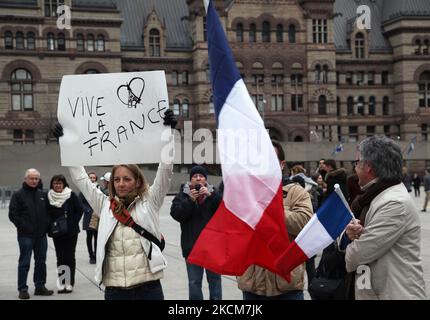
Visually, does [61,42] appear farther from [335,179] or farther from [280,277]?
[280,277]

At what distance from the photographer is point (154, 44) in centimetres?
5747

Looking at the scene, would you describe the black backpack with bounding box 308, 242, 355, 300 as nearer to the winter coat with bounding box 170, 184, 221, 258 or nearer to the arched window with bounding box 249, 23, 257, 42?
the winter coat with bounding box 170, 184, 221, 258

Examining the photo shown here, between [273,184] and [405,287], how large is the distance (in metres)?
1.02

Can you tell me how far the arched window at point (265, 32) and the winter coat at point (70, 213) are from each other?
160ft

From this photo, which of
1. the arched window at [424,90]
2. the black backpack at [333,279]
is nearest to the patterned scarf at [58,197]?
the black backpack at [333,279]

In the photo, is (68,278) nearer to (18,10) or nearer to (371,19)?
(18,10)

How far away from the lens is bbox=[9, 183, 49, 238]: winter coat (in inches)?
380

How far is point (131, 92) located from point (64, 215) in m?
5.25

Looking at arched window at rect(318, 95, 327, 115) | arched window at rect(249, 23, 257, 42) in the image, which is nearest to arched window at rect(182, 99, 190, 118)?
arched window at rect(249, 23, 257, 42)

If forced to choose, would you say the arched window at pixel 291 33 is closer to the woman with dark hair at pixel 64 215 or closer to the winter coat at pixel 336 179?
the woman with dark hair at pixel 64 215

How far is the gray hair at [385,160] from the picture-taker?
163 inches

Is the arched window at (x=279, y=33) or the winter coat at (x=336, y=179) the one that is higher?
the arched window at (x=279, y=33)

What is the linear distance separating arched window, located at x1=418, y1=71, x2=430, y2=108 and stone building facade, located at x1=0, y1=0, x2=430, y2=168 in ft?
0.29

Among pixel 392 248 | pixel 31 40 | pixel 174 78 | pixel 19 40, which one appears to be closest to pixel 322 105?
pixel 174 78
